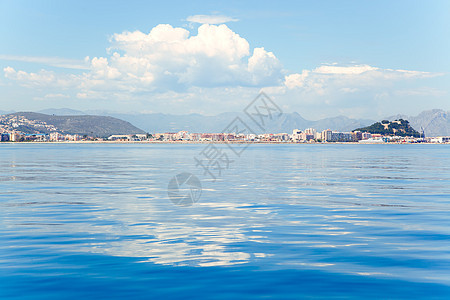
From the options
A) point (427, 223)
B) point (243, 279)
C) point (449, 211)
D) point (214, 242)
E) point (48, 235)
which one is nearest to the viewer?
point (243, 279)

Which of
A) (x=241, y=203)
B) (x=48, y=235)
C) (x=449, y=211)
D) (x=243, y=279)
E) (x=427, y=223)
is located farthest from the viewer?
(x=241, y=203)

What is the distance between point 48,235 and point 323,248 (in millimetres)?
10959

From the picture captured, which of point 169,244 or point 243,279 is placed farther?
point 169,244

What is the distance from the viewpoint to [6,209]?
85.9 feet

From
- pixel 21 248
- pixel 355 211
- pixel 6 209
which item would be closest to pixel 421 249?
pixel 355 211

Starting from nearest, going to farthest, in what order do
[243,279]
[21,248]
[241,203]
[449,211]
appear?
1. [243,279]
2. [21,248]
3. [449,211]
4. [241,203]

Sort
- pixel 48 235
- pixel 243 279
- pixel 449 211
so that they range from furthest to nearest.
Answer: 1. pixel 449 211
2. pixel 48 235
3. pixel 243 279

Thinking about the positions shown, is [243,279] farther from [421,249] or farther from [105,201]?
[105,201]

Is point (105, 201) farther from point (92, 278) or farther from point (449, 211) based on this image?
point (449, 211)

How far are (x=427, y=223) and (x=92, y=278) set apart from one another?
16236 mm

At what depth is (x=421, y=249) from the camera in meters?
16.7

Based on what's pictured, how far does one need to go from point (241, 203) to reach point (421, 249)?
13.7m

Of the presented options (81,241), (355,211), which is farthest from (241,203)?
(81,241)

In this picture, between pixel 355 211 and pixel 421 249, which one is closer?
pixel 421 249
